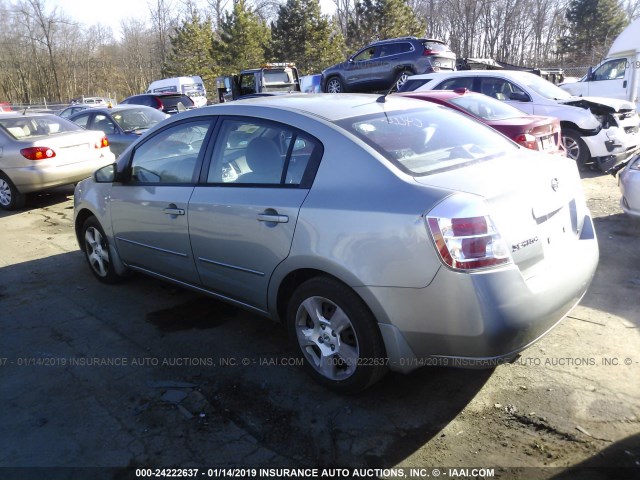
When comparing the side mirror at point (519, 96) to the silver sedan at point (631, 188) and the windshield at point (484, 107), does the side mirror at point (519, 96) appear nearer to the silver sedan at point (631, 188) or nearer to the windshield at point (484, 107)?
the windshield at point (484, 107)

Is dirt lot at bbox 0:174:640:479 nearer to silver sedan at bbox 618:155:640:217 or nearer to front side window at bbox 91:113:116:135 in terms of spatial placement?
silver sedan at bbox 618:155:640:217

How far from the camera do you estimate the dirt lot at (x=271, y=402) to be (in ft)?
8.35

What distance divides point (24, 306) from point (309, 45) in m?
35.2

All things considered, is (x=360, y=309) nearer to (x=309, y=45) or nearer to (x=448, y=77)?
(x=448, y=77)

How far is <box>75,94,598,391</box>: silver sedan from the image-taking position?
248cm

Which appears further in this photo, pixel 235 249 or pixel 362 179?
pixel 235 249

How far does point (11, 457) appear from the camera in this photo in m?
2.65

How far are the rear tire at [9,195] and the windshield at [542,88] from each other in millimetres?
8975

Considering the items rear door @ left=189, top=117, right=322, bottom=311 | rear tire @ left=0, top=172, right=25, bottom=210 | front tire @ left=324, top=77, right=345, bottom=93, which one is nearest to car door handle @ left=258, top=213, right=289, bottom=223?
rear door @ left=189, top=117, right=322, bottom=311

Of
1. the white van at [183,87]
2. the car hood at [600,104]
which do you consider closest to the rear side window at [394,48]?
the car hood at [600,104]

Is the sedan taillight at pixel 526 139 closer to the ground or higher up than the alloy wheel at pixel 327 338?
higher up

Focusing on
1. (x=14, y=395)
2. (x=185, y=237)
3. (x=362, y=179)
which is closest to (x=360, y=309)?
(x=362, y=179)

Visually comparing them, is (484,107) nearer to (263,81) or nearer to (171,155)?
(171,155)

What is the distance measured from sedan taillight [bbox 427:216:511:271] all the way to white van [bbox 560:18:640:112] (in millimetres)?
17626
